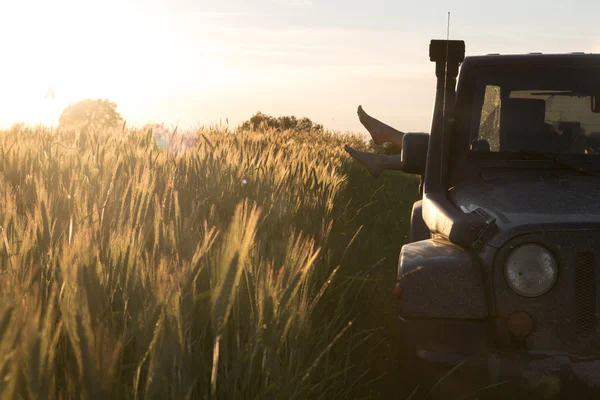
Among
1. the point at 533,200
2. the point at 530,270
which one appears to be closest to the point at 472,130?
the point at 533,200

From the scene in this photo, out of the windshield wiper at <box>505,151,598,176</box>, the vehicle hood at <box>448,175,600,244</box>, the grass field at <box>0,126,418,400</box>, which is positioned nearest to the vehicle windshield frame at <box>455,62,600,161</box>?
the windshield wiper at <box>505,151,598,176</box>

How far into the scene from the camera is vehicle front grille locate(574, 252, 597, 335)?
8.54 ft

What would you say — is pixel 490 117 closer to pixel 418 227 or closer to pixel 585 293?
pixel 418 227

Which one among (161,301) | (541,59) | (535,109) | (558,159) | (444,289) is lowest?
(444,289)

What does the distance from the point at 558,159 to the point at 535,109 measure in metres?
0.45

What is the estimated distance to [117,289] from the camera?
2043 mm

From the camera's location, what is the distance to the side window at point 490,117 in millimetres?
3781

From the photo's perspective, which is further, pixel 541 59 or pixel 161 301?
pixel 541 59

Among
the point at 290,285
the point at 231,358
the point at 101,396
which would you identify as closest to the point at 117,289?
the point at 231,358

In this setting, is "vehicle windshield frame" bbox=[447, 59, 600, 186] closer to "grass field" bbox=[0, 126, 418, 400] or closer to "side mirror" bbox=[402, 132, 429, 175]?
"side mirror" bbox=[402, 132, 429, 175]

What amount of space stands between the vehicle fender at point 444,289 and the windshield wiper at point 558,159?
3.25ft

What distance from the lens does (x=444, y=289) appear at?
2676 millimetres

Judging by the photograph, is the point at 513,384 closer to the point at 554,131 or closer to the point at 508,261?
the point at 508,261

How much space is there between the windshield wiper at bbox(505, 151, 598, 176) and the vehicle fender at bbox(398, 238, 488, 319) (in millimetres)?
991
